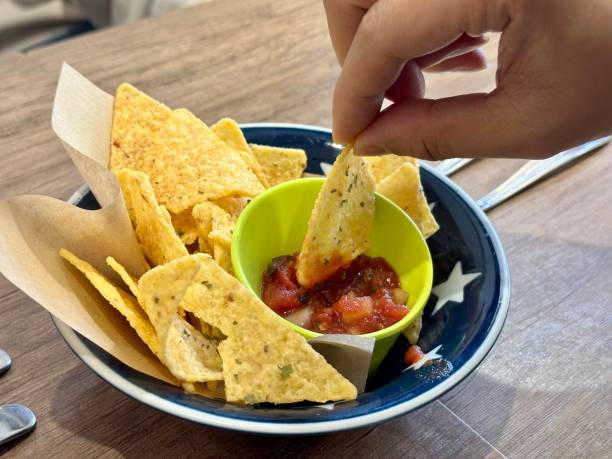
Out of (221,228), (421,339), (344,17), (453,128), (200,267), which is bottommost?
(421,339)

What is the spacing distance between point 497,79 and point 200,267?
1.71 ft

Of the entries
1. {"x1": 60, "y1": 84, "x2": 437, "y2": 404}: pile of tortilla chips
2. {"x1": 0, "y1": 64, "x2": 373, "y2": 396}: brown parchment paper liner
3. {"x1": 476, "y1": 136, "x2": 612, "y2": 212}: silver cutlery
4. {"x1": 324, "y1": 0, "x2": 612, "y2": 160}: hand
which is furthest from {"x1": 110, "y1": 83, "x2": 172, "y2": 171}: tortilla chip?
{"x1": 476, "y1": 136, "x2": 612, "y2": 212}: silver cutlery

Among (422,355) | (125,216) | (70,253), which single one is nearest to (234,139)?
(125,216)

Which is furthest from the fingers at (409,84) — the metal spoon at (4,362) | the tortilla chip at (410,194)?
the metal spoon at (4,362)

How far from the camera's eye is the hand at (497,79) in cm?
83

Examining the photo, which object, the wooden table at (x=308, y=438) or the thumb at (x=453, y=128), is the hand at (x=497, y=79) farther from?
Answer: the wooden table at (x=308, y=438)

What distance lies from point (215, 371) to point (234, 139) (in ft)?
1.94

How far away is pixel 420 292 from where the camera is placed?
1258 millimetres

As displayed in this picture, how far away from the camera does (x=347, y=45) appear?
1.12m

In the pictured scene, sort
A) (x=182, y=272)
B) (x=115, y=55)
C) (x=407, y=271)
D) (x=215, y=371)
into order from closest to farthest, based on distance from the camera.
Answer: (x=182, y=272) → (x=215, y=371) → (x=407, y=271) → (x=115, y=55)

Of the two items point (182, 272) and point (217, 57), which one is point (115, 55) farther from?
point (182, 272)

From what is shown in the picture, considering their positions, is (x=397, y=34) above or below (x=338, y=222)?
above

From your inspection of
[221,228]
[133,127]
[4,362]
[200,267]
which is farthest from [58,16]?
[200,267]

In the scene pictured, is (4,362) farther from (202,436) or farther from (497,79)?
(497,79)
